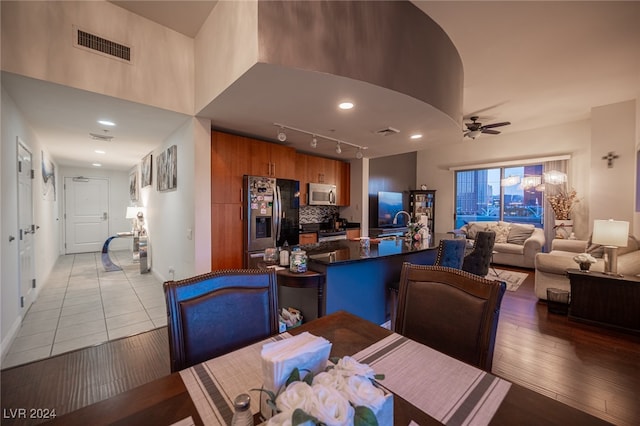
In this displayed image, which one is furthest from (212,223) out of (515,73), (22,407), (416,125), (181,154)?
(515,73)

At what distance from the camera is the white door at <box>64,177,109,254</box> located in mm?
7102

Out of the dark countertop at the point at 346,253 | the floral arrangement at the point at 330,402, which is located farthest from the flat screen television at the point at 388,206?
the floral arrangement at the point at 330,402

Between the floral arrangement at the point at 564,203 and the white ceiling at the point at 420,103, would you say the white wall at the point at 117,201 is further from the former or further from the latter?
the floral arrangement at the point at 564,203

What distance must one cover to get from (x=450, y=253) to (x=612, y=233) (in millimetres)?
1941

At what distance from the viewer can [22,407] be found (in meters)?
1.73

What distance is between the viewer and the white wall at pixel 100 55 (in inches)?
83.4

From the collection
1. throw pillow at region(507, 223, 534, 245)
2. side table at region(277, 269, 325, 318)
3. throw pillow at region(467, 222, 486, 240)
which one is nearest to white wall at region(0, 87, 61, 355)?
side table at region(277, 269, 325, 318)

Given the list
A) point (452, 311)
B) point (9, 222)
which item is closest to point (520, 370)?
point (452, 311)

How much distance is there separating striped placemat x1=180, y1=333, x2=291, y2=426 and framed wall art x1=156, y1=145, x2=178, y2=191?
3273mm

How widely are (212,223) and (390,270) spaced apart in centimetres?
226

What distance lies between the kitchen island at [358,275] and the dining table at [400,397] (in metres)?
1.17

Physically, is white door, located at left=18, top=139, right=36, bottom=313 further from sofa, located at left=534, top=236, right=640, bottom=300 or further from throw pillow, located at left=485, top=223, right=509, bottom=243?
throw pillow, located at left=485, top=223, right=509, bottom=243

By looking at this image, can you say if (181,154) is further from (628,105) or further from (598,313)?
(628,105)

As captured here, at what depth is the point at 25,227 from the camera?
10.3 ft
